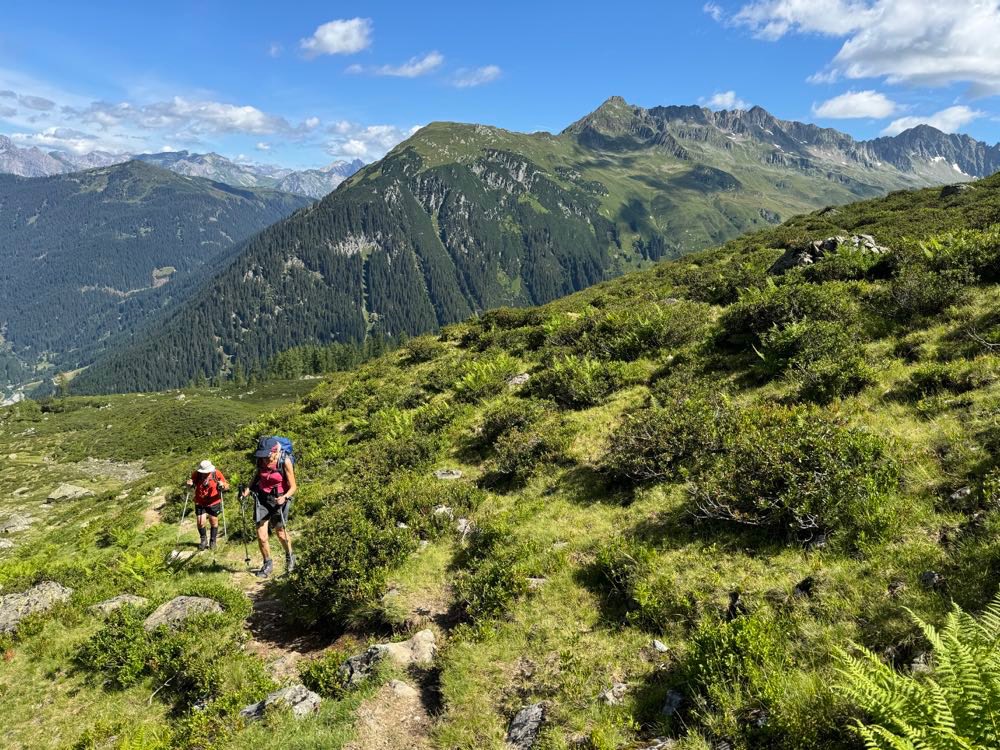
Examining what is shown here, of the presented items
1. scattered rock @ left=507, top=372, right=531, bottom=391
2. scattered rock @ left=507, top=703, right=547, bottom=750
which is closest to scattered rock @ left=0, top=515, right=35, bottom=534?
scattered rock @ left=507, top=372, right=531, bottom=391

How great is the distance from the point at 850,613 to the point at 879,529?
1.67 meters

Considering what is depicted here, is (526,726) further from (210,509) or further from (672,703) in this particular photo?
(210,509)

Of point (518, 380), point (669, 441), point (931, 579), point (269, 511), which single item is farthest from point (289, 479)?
point (931, 579)

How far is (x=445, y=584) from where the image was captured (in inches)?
390

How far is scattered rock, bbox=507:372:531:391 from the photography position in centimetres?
1949

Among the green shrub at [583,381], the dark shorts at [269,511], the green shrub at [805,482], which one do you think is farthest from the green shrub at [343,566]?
the green shrub at [583,381]

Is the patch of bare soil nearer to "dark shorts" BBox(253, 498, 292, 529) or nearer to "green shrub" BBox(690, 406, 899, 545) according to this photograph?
"green shrub" BBox(690, 406, 899, 545)

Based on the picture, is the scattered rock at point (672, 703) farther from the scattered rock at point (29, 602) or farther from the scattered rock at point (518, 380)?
the scattered rock at point (518, 380)

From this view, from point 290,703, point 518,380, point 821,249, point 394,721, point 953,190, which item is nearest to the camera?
point 394,721

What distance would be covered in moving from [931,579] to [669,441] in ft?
16.7

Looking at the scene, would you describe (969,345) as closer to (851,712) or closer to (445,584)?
(851,712)

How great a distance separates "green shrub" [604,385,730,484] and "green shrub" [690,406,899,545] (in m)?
0.76

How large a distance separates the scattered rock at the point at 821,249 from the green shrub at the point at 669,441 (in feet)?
43.4

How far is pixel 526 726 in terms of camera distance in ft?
20.2
